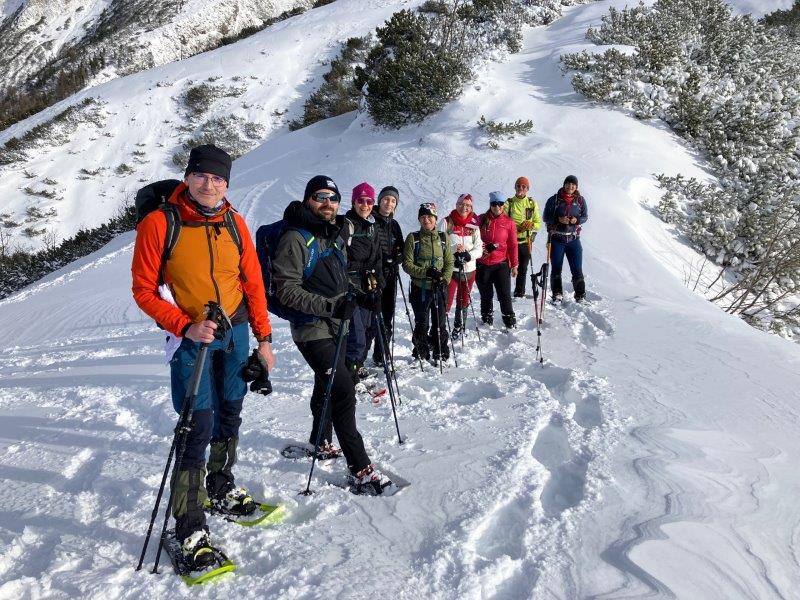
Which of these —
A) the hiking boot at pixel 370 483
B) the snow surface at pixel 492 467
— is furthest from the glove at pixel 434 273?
the hiking boot at pixel 370 483

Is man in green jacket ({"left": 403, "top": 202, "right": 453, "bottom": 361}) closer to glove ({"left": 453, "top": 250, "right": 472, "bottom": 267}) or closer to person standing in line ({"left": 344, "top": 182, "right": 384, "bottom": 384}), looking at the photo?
glove ({"left": 453, "top": 250, "right": 472, "bottom": 267})

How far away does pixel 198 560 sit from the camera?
2750 millimetres

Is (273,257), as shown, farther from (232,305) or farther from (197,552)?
(197,552)

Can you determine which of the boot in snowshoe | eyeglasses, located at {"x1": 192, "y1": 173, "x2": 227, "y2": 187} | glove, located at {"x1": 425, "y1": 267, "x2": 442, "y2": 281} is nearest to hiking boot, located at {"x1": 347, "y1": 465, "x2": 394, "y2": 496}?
eyeglasses, located at {"x1": 192, "y1": 173, "x2": 227, "y2": 187}

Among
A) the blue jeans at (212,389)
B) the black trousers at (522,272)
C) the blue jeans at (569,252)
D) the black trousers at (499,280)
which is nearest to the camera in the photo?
the blue jeans at (212,389)

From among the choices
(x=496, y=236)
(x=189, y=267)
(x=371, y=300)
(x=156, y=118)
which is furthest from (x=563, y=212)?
(x=156, y=118)

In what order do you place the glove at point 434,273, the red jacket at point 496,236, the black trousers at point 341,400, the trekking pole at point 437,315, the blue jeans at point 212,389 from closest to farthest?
the blue jeans at point 212,389 → the black trousers at point 341,400 → the glove at point 434,273 → the trekking pole at point 437,315 → the red jacket at point 496,236

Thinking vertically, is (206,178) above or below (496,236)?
above

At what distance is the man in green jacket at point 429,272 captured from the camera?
19.0 feet

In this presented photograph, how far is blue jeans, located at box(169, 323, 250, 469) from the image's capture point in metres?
2.87

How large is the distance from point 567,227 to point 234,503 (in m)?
6.09

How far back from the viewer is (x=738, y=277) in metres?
11.0

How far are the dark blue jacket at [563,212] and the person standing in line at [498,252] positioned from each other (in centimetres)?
104

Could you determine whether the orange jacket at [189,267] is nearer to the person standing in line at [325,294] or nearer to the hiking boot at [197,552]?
the person standing in line at [325,294]
